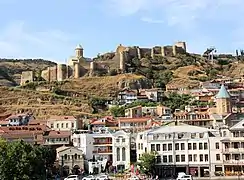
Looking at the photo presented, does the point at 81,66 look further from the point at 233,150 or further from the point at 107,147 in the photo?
the point at 233,150

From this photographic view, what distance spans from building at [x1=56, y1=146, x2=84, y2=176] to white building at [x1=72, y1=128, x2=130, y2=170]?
178cm

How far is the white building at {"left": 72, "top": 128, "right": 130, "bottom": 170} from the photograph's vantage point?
70375 mm

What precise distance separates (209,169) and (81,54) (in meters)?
80.8

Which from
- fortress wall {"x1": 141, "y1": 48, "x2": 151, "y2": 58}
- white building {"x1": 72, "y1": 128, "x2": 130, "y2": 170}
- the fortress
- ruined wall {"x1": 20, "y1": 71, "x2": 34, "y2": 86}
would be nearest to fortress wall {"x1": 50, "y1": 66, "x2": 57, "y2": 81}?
the fortress

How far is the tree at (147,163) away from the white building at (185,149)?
5.90 feet

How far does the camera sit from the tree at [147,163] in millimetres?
62531

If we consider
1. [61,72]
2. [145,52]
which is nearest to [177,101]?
[61,72]

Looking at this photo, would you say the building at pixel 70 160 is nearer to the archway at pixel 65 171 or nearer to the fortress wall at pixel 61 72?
the archway at pixel 65 171

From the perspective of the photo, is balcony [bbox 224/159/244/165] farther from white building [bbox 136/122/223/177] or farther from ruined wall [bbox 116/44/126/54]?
ruined wall [bbox 116/44/126/54]

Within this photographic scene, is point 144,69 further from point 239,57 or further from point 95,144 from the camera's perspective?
point 95,144

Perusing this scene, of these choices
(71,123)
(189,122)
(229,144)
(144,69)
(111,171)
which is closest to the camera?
(229,144)

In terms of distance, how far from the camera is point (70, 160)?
70.4m

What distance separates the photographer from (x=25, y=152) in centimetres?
5141

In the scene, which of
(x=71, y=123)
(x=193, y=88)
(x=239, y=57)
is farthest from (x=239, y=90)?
(x=239, y=57)
